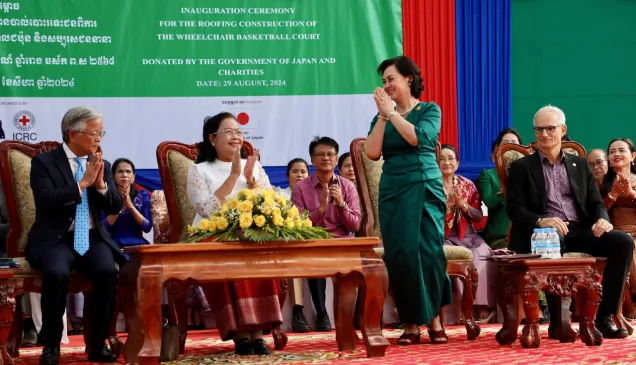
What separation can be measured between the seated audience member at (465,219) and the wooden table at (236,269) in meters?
1.92

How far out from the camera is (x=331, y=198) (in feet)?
19.7

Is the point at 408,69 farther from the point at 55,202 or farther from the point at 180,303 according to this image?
the point at 55,202

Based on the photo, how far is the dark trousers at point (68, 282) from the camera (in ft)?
14.1

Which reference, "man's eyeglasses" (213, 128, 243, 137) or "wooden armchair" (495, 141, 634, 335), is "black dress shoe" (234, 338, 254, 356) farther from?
"wooden armchair" (495, 141, 634, 335)

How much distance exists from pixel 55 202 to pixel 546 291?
87.7 inches

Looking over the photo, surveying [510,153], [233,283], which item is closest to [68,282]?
[233,283]

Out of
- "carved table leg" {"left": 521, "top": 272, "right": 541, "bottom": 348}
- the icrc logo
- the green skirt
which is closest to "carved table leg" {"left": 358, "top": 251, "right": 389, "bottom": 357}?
the green skirt

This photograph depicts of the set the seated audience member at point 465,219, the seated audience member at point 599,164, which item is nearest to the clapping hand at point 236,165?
the seated audience member at point 465,219

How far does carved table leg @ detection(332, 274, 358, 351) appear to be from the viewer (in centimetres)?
445

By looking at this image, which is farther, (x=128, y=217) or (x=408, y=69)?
(x=128, y=217)

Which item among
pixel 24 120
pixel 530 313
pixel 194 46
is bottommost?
pixel 530 313

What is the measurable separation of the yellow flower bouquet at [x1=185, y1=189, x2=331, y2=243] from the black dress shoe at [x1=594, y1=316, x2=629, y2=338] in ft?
5.51

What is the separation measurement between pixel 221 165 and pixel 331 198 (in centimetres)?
136

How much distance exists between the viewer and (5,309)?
4086 mm
